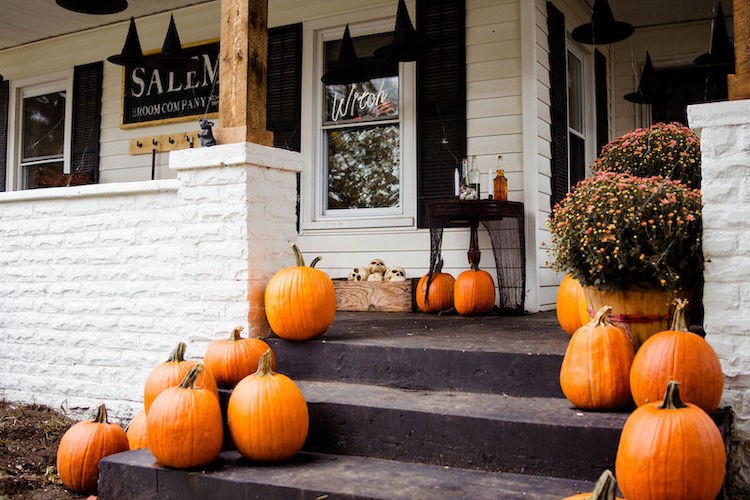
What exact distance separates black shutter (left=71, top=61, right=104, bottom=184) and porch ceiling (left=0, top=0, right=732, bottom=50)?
46 cm

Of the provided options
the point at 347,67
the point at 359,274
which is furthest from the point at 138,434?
the point at 347,67

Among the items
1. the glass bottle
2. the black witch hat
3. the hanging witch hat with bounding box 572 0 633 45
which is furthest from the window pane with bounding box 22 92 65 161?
the hanging witch hat with bounding box 572 0 633 45

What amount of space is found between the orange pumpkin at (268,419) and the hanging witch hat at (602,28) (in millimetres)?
3734

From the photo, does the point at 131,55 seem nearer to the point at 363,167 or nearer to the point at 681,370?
the point at 363,167

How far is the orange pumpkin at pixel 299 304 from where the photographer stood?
3.30 meters

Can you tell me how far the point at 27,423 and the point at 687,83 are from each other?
249 inches

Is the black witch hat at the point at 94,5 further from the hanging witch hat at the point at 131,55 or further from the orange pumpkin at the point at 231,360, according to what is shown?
the orange pumpkin at the point at 231,360

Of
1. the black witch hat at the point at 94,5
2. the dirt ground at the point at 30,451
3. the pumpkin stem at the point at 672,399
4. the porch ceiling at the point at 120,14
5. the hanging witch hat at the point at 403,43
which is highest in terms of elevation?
the porch ceiling at the point at 120,14

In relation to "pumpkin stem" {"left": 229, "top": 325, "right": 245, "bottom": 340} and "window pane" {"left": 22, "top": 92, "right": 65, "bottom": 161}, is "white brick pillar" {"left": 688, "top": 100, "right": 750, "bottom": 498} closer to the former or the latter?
"pumpkin stem" {"left": 229, "top": 325, "right": 245, "bottom": 340}

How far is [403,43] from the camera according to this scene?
4727 millimetres

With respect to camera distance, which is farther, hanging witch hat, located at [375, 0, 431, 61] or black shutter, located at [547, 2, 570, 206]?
black shutter, located at [547, 2, 570, 206]

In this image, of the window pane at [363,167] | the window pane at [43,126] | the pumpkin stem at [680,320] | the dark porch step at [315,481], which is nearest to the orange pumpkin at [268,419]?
the dark porch step at [315,481]

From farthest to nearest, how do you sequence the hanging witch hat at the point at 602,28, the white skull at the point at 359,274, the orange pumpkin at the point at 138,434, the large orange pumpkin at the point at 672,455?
the white skull at the point at 359,274
the hanging witch hat at the point at 602,28
the orange pumpkin at the point at 138,434
the large orange pumpkin at the point at 672,455

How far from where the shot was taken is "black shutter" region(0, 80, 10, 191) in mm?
7629
